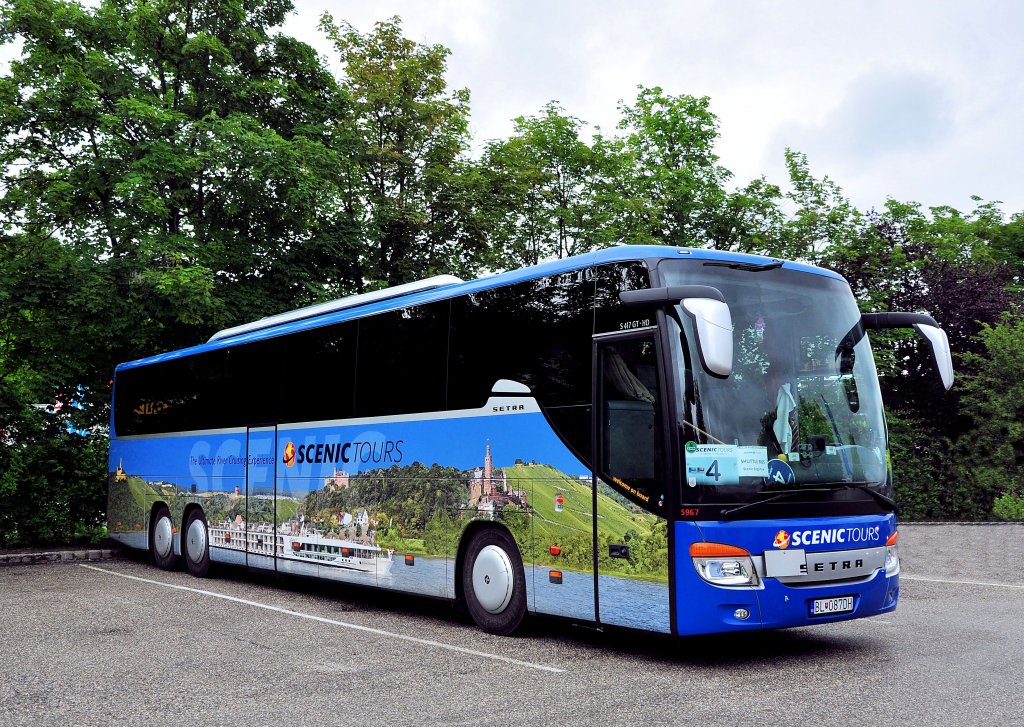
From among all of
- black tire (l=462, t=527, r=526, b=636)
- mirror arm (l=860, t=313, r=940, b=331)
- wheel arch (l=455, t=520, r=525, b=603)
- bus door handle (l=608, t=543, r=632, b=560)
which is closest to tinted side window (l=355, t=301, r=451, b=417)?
wheel arch (l=455, t=520, r=525, b=603)

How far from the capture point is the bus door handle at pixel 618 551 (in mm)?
8336

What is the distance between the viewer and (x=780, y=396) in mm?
8289

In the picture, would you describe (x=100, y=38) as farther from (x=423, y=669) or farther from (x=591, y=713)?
(x=591, y=713)

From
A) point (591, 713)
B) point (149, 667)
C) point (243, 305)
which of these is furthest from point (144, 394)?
point (591, 713)

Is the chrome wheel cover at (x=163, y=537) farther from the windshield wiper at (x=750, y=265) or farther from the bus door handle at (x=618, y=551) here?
the windshield wiper at (x=750, y=265)

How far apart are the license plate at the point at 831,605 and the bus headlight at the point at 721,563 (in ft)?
2.17

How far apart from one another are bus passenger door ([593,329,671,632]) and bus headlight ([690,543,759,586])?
10.8 inches

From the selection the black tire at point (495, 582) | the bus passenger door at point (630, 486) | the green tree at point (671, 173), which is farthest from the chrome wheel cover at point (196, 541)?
the green tree at point (671, 173)

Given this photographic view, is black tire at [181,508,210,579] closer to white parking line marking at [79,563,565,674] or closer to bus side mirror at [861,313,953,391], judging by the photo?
white parking line marking at [79,563,565,674]

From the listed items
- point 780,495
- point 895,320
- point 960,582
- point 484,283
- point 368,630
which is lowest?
point 960,582

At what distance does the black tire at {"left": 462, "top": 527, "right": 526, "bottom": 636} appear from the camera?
966 cm

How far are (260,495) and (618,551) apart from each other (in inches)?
282

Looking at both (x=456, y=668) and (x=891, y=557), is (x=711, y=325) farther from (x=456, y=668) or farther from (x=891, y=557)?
(x=456, y=668)

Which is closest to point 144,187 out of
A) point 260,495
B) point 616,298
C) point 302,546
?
point 260,495
